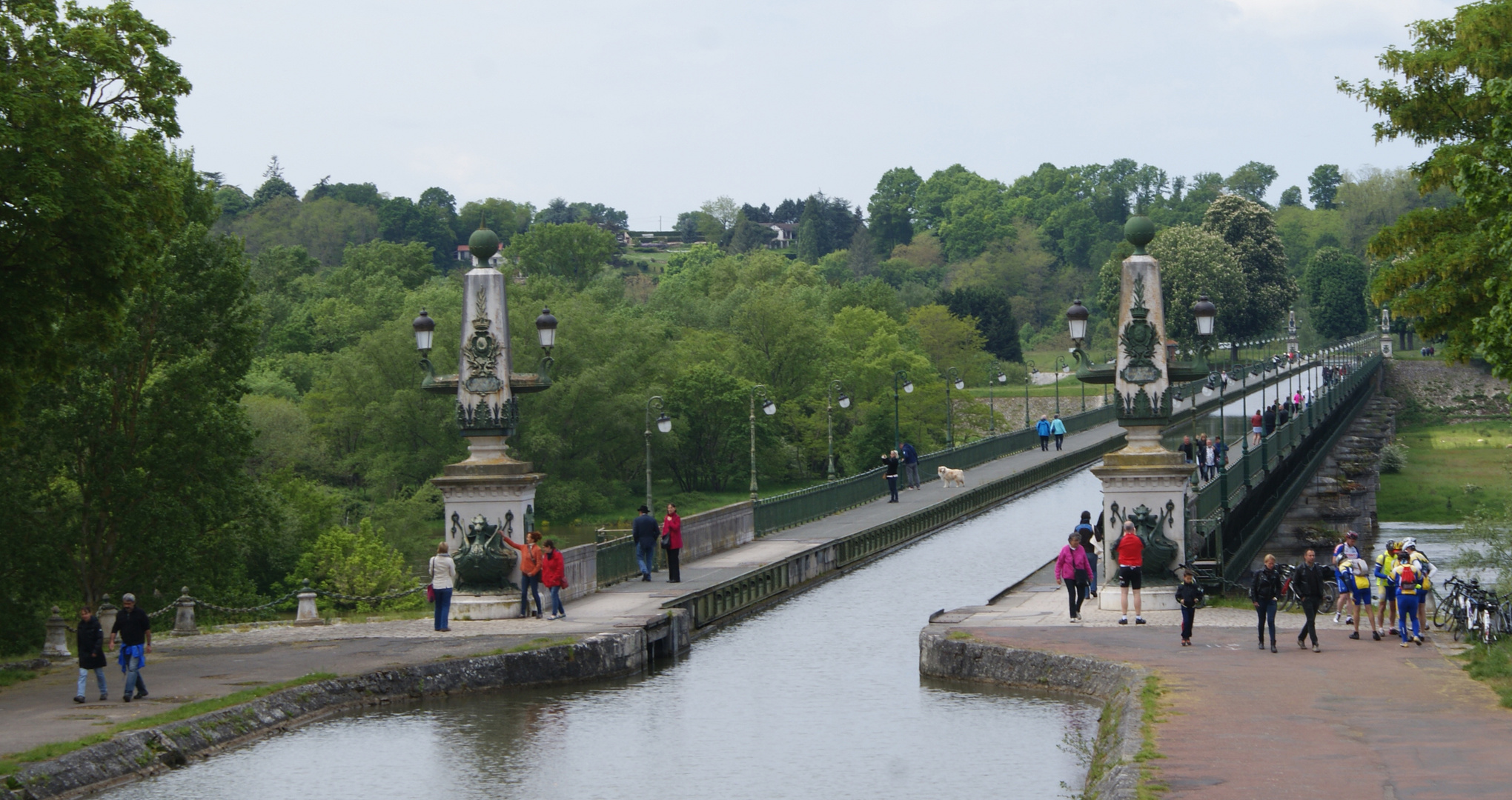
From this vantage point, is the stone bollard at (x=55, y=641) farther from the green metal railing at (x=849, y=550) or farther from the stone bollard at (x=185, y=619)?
the green metal railing at (x=849, y=550)

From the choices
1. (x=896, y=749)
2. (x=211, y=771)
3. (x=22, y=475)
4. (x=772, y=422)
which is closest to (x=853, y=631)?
(x=896, y=749)

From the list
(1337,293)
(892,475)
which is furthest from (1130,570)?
(1337,293)

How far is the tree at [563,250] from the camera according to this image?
394 feet

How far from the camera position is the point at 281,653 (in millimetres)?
22359

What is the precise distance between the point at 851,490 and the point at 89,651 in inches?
1284

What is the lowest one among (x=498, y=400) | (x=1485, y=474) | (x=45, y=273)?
(x=1485, y=474)

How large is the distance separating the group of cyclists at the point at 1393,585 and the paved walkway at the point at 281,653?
9.96 metres

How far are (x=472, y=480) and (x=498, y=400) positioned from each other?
136 centimetres

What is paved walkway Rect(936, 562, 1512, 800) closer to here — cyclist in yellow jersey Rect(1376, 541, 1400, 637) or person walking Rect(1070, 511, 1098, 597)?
cyclist in yellow jersey Rect(1376, 541, 1400, 637)

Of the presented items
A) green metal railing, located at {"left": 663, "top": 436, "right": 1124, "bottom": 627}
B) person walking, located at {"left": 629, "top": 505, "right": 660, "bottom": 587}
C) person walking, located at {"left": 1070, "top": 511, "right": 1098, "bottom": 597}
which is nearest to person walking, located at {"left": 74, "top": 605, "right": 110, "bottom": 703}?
green metal railing, located at {"left": 663, "top": 436, "right": 1124, "bottom": 627}

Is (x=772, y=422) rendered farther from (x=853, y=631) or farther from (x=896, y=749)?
(x=896, y=749)

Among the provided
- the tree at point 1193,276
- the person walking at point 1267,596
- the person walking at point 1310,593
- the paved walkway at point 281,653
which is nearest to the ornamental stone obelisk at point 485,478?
the paved walkway at point 281,653

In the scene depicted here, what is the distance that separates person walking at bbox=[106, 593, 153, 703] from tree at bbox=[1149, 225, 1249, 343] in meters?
89.9

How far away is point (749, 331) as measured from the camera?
280 ft
